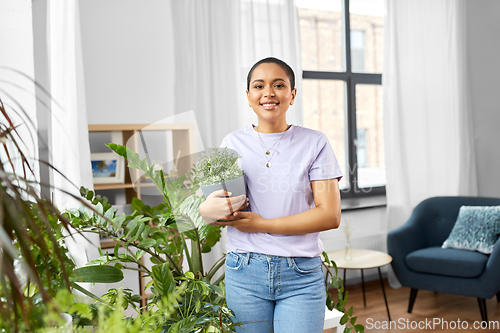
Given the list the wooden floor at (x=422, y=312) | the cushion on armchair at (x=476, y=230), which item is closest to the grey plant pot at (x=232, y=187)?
the wooden floor at (x=422, y=312)

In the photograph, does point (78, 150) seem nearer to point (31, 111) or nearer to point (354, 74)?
point (31, 111)

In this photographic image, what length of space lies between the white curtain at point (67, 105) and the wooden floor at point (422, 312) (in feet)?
6.57

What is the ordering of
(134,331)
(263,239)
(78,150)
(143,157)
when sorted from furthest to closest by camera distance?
(78,150) → (143,157) → (263,239) → (134,331)

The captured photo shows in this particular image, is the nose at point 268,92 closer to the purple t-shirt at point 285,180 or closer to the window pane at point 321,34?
the purple t-shirt at point 285,180

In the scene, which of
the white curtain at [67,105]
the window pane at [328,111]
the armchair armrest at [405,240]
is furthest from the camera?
the window pane at [328,111]

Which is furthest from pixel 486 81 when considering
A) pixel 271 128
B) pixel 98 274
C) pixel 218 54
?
pixel 98 274

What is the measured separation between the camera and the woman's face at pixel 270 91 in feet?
3.88

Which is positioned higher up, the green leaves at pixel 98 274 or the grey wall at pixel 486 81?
the grey wall at pixel 486 81

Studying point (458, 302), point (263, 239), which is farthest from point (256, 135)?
point (458, 302)

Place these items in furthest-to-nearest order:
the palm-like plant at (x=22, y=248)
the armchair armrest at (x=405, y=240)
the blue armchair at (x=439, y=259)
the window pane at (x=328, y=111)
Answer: the window pane at (x=328, y=111), the armchair armrest at (x=405, y=240), the blue armchair at (x=439, y=259), the palm-like plant at (x=22, y=248)

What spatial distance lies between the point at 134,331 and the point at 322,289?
0.78 metres

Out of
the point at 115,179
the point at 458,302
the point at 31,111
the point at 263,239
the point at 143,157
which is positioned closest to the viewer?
the point at 263,239

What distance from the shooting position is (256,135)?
1.24 m

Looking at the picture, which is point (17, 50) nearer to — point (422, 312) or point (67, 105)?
point (67, 105)
